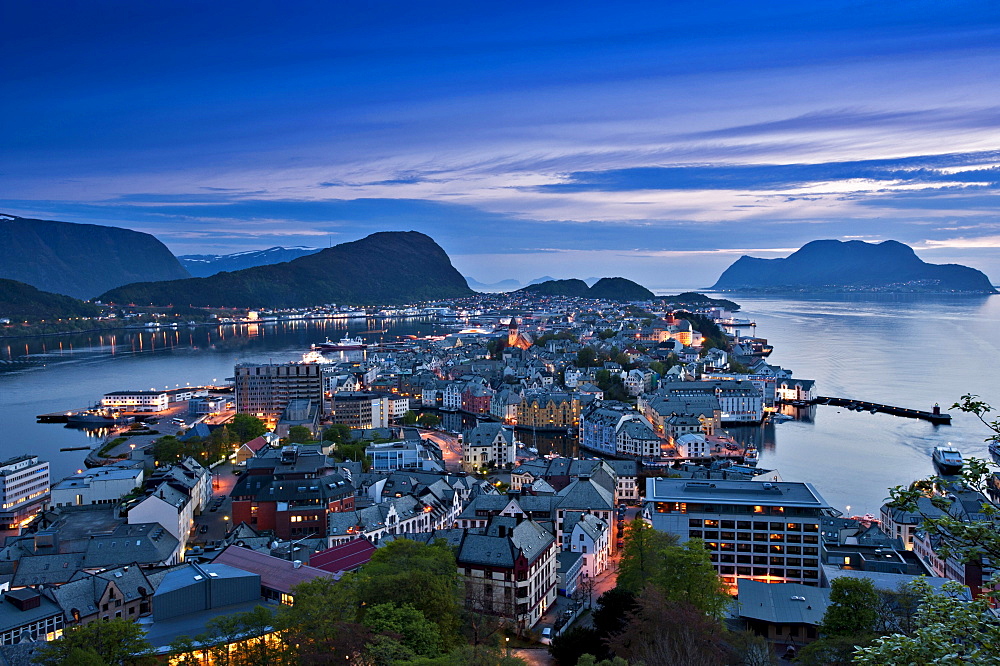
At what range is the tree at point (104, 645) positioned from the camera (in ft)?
16.2

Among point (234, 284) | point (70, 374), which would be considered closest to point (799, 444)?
point (70, 374)

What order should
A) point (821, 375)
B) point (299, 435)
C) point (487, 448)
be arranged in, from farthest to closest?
point (821, 375) < point (299, 435) < point (487, 448)

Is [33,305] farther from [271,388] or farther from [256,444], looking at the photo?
[256,444]

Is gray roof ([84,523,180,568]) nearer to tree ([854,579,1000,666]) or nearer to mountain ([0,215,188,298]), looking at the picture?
tree ([854,579,1000,666])

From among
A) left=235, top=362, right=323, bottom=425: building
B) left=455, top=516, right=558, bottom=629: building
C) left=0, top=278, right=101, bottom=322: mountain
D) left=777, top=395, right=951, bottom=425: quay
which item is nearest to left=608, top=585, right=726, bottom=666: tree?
left=455, top=516, right=558, bottom=629: building

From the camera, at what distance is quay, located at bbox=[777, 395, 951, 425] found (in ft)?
63.7

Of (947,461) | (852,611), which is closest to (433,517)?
(852,611)

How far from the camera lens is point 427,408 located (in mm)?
24859

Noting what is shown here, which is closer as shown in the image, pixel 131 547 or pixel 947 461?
pixel 131 547

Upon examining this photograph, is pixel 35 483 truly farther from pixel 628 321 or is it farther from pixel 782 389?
pixel 628 321

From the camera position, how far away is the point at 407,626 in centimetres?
553

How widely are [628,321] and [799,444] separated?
33.4m

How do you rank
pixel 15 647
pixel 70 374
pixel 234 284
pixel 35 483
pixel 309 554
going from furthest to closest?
1. pixel 234 284
2. pixel 70 374
3. pixel 35 483
4. pixel 309 554
5. pixel 15 647

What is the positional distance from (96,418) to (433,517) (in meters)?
14.4
